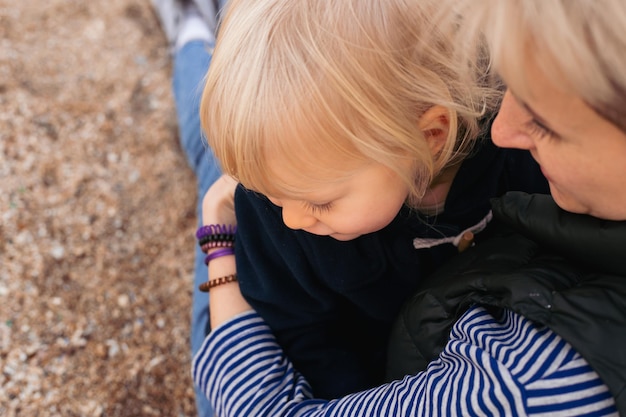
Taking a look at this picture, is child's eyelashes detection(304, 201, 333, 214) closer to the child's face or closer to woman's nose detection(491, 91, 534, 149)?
the child's face

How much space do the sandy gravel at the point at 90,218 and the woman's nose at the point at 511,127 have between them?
1.38 meters

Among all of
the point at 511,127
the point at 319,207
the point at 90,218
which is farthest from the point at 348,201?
the point at 90,218

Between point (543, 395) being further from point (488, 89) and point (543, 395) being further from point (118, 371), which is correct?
point (118, 371)

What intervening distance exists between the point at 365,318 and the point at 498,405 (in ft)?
1.79

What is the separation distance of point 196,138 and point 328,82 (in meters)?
1.22

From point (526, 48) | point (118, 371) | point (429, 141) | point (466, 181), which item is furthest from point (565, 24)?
point (118, 371)

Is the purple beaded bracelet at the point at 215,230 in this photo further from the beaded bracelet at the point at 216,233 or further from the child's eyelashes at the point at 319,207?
the child's eyelashes at the point at 319,207

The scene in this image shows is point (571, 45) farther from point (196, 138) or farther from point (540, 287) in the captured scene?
point (196, 138)

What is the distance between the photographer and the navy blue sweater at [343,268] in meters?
1.23

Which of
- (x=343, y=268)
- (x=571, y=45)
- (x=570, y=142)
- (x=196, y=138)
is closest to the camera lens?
(x=571, y=45)

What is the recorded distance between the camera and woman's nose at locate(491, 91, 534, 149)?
0.86 metres

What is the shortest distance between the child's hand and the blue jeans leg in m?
0.16

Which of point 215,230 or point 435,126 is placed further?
point 215,230

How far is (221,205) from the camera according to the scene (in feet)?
5.11
